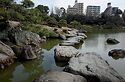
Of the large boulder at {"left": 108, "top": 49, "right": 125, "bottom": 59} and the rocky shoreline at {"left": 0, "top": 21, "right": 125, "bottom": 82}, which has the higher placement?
the rocky shoreline at {"left": 0, "top": 21, "right": 125, "bottom": 82}

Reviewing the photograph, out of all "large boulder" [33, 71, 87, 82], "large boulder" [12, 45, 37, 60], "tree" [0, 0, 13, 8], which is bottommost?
"large boulder" [12, 45, 37, 60]

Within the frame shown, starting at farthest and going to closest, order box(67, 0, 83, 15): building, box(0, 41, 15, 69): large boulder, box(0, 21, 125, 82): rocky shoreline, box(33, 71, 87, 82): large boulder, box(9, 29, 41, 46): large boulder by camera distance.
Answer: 1. box(67, 0, 83, 15): building
2. box(9, 29, 41, 46): large boulder
3. box(0, 41, 15, 69): large boulder
4. box(0, 21, 125, 82): rocky shoreline
5. box(33, 71, 87, 82): large boulder

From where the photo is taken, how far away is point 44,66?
9633 millimetres

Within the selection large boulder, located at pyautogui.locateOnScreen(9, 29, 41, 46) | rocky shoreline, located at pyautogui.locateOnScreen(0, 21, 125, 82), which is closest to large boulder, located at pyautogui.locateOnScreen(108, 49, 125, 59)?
rocky shoreline, located at pyautogui.locateOnScreen(0, 21, 125, 82)

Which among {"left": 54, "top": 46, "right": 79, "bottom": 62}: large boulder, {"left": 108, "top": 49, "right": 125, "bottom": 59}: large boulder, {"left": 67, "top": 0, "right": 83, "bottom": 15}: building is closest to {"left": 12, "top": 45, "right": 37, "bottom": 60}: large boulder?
{"left": 54, "top": 46, "right": 79, "bottom": 62}: large boulder

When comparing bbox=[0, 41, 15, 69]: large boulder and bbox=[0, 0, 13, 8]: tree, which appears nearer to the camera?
bbox=[0, 41, 15, 69]: large boulder

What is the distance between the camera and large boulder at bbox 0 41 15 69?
29.9ft

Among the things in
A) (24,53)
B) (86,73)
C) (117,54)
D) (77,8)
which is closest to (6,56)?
(24,53)

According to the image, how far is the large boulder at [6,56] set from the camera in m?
9.11

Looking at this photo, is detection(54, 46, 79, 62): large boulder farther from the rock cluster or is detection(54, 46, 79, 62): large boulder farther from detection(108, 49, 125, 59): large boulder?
detection(108, 49, 125, 59): large boulder

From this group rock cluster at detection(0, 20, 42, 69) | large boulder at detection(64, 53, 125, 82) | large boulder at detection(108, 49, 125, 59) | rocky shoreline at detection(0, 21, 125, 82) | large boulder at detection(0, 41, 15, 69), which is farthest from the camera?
large boulder at detection(108, 49, 125, 59)

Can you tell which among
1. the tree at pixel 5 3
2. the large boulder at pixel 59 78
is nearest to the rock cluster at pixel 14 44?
the tree at pixel 5 3

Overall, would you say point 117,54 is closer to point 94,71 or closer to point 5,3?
point 94,71

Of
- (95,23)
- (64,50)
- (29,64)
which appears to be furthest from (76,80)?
(95,23)
